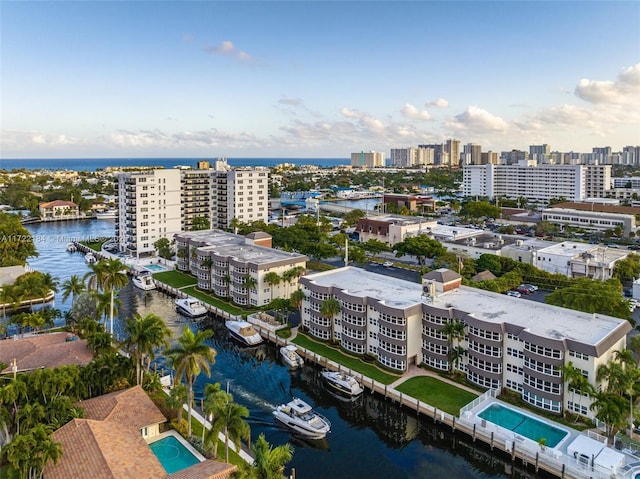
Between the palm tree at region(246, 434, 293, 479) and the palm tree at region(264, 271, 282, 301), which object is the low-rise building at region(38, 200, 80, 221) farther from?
the palm tree at region(246, 434, 293, 479)

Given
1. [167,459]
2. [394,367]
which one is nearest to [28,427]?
[167,459]

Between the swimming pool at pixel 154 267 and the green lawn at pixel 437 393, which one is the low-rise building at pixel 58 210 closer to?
the swimming pool at pixel 154 267

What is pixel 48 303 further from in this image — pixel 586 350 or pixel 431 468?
pixel 586 350

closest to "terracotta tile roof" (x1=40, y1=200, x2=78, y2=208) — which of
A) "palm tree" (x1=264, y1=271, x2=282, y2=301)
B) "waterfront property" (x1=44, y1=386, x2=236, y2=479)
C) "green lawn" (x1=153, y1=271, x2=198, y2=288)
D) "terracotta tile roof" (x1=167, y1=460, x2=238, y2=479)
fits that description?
"green lawn" (x1=153, y1=271, x2=198, y2=288)

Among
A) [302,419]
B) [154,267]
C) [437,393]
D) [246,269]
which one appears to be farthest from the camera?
[154,267]

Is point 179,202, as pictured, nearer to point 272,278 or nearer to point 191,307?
point 191,307

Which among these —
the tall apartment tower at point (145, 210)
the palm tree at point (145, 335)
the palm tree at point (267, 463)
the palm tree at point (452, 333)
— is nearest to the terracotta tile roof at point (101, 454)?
the palm tree at point (267, 463)

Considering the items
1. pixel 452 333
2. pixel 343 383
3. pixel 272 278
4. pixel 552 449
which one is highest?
pixel 272 278

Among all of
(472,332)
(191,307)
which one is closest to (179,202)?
(191,307)
